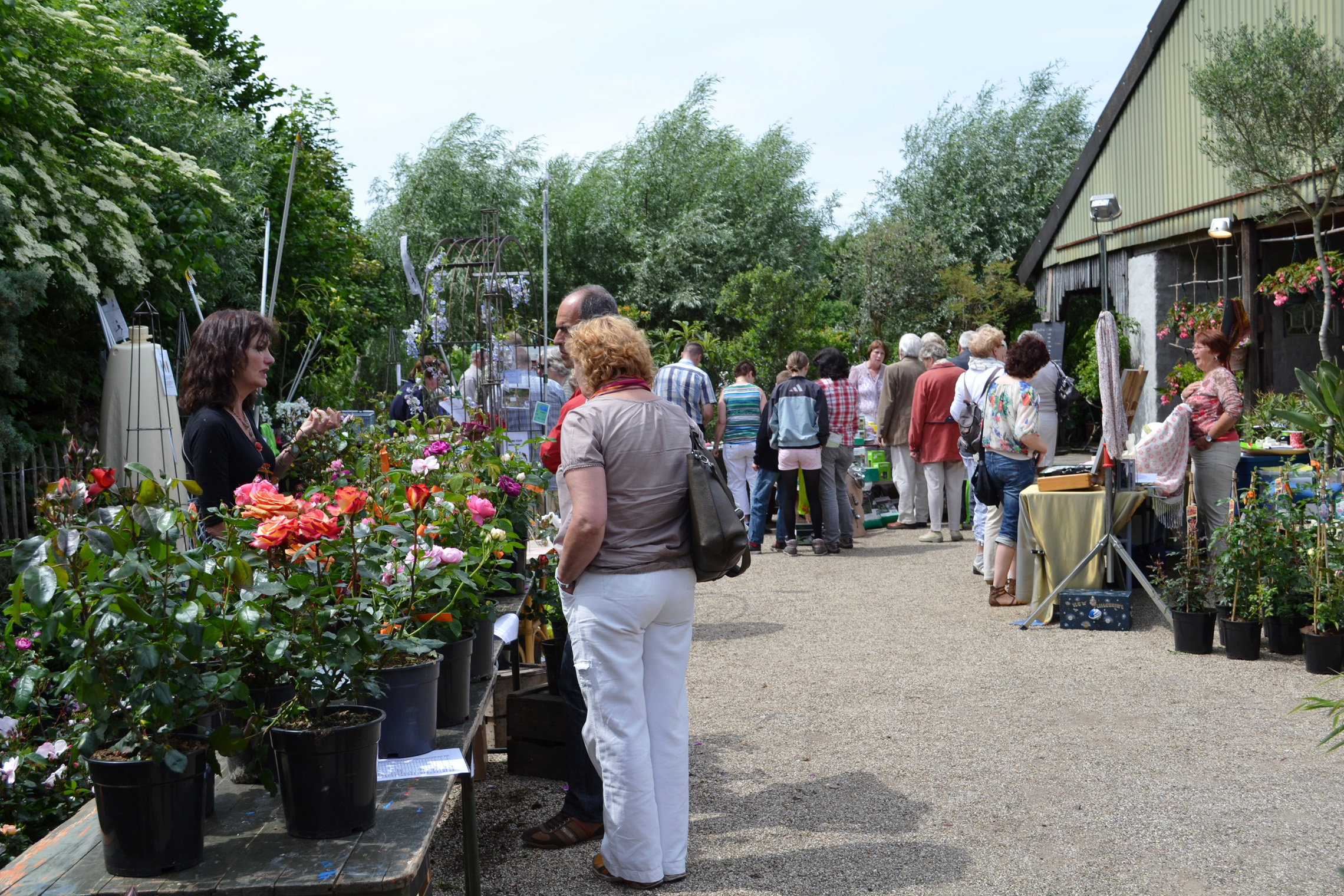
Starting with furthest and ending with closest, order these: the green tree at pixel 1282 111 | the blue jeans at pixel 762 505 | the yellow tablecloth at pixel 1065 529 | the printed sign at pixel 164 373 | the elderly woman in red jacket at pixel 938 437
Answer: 1. the blue jeans at pixel 762 505
2. the elderly woman in red jacket at pixel 938 437
3. the green tree at pixel 1282 111
4. the yellow tablecloth at pixel 1065 529
5. the printed sign at pixel 164 373

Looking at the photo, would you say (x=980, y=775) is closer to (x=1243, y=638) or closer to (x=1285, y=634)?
(x=1243, y=638)

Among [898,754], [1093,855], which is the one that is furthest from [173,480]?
[898,754]

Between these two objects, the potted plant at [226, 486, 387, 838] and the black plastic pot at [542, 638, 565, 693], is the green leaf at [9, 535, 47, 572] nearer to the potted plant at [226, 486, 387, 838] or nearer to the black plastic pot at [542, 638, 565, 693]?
the potted plant at [226, 486, 387, 838]

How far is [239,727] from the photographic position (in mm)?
2174

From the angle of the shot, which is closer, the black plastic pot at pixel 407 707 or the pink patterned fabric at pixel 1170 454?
the black plastic pot at pixel 407 707

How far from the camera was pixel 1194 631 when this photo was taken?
5688mm

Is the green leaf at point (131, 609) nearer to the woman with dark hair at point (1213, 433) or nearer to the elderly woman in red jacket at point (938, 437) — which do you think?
the woman with dark hair at point (1213, 433)

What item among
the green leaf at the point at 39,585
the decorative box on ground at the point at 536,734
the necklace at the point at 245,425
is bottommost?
the decorative box on ground at the point at 536,734

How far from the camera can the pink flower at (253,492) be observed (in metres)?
2.25

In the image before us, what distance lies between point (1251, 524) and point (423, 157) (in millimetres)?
24101

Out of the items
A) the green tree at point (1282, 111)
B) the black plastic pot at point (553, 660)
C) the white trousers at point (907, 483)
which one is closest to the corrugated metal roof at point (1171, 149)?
the green tree at point (1282, 111)

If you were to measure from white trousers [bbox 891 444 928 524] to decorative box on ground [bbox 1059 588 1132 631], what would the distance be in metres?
4.09

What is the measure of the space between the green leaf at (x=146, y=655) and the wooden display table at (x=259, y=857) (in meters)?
0.39

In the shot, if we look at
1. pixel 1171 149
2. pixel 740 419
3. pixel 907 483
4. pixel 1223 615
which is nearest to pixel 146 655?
pixel 1223 615
